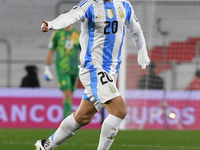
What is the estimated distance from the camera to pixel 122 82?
8578 mm

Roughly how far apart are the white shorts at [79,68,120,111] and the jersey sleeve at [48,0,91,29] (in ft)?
1.83

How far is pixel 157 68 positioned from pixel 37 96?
2.81m

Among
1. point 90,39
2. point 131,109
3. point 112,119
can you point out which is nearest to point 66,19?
point 90,39

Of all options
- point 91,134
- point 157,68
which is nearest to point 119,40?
point 91,134

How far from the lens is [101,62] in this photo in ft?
13.8

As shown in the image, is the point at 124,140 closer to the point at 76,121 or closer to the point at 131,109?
the point at 76,121

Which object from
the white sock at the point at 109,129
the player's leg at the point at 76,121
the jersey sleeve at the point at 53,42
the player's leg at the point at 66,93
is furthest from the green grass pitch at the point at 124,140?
the jersey sleeve at the point at 53,42

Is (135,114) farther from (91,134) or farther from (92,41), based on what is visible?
(92,41)

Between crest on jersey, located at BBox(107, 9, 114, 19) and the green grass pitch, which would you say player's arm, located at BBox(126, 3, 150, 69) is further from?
the green grass pitch

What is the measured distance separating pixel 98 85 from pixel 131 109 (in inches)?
191

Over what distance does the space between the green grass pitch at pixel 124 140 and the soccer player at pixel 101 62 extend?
134 centimetres

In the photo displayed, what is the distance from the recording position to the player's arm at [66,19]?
3668 mm

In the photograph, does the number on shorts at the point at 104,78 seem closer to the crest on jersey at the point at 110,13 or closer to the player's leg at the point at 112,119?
the player's leg at the point at 112,119

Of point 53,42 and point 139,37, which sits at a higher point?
point 139,37
